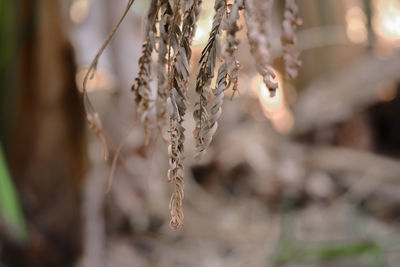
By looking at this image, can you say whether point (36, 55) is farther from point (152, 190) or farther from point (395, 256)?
point (395, 256)

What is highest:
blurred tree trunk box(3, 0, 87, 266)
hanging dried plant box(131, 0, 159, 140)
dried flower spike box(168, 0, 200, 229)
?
blurred tree trunk box(3, 0, 87, 266)

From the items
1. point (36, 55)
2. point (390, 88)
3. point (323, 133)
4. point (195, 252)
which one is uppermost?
point (390, 88)

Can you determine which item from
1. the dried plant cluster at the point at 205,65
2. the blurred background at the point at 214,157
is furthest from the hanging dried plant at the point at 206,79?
the blurred background at the point at 214,157

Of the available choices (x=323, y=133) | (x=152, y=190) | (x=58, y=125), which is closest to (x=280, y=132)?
(x=323, y=133)

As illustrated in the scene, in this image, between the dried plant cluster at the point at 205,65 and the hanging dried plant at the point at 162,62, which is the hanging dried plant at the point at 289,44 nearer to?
the dried plant cluster at the point at 205,65

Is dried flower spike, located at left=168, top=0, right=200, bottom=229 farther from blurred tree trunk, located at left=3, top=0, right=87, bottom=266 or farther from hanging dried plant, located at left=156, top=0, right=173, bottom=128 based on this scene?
blurred tree trunk, located at left=3, top=0, right=87, bottom=266

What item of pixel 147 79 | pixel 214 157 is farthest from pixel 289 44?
pixel 214 157

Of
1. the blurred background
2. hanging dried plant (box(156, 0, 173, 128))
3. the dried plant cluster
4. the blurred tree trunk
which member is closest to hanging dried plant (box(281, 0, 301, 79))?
the dried plant cluster
